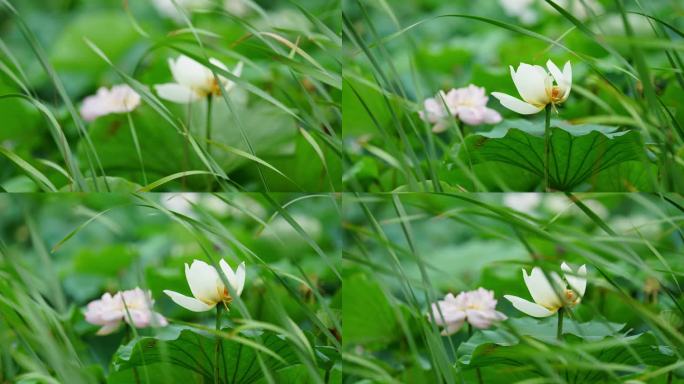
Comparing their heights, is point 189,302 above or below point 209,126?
below

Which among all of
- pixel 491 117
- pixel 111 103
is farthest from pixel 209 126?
pixel 491 117

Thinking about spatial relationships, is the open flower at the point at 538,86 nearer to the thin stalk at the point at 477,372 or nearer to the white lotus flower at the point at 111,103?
the thin stalk at the point at 477,372

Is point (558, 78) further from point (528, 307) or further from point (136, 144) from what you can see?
point (136, 144)

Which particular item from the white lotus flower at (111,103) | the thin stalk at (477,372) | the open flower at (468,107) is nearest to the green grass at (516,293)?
the thin stalk at (477,372)

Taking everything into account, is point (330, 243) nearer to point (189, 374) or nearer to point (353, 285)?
point (353, 285)

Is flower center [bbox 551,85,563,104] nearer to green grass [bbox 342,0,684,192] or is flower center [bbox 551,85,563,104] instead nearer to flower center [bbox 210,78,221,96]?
green grass [bbox 342,0,684,192]

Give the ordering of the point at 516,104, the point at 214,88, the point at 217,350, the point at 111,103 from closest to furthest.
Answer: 1. the point at 217,350
2. the point at 516,104
3. the point at 214,88
4. the point at 111,103

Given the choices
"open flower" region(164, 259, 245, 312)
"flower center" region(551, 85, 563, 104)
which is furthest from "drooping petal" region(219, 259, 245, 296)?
"flower center" region(551, 85, 563, 104)
